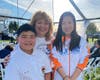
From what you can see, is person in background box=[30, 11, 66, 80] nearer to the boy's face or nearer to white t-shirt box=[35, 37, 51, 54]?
white t-shirt box=[35, 37, 51, 54]

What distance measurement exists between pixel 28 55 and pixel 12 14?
23.5 ft

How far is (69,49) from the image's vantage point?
2949 mm

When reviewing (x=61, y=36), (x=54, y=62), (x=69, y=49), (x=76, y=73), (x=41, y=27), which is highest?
(x=41, y=27)

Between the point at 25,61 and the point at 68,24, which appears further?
the point at 68,24

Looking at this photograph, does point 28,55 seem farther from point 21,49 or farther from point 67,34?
point 67,34

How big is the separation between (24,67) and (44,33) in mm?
524

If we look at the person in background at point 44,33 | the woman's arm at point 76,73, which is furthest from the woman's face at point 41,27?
the woman's arm at point 76,73

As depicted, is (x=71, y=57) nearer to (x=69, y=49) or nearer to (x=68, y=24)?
(x=69, y=49)

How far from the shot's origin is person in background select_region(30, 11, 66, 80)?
2.75 meters

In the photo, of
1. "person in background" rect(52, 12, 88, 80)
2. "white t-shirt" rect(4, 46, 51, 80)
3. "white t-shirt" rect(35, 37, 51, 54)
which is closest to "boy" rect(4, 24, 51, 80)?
"white t-shirt" rect(4, 46, 51, 80)

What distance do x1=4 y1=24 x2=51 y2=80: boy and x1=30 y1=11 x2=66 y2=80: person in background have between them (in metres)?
0.24

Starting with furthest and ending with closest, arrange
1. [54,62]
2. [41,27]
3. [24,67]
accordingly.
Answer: [54,62]
[41,27]
[24,67]

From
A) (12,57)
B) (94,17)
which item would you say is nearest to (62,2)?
(94,17)

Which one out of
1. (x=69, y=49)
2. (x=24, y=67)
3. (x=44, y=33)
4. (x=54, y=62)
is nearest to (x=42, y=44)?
(x=44, y=33)
